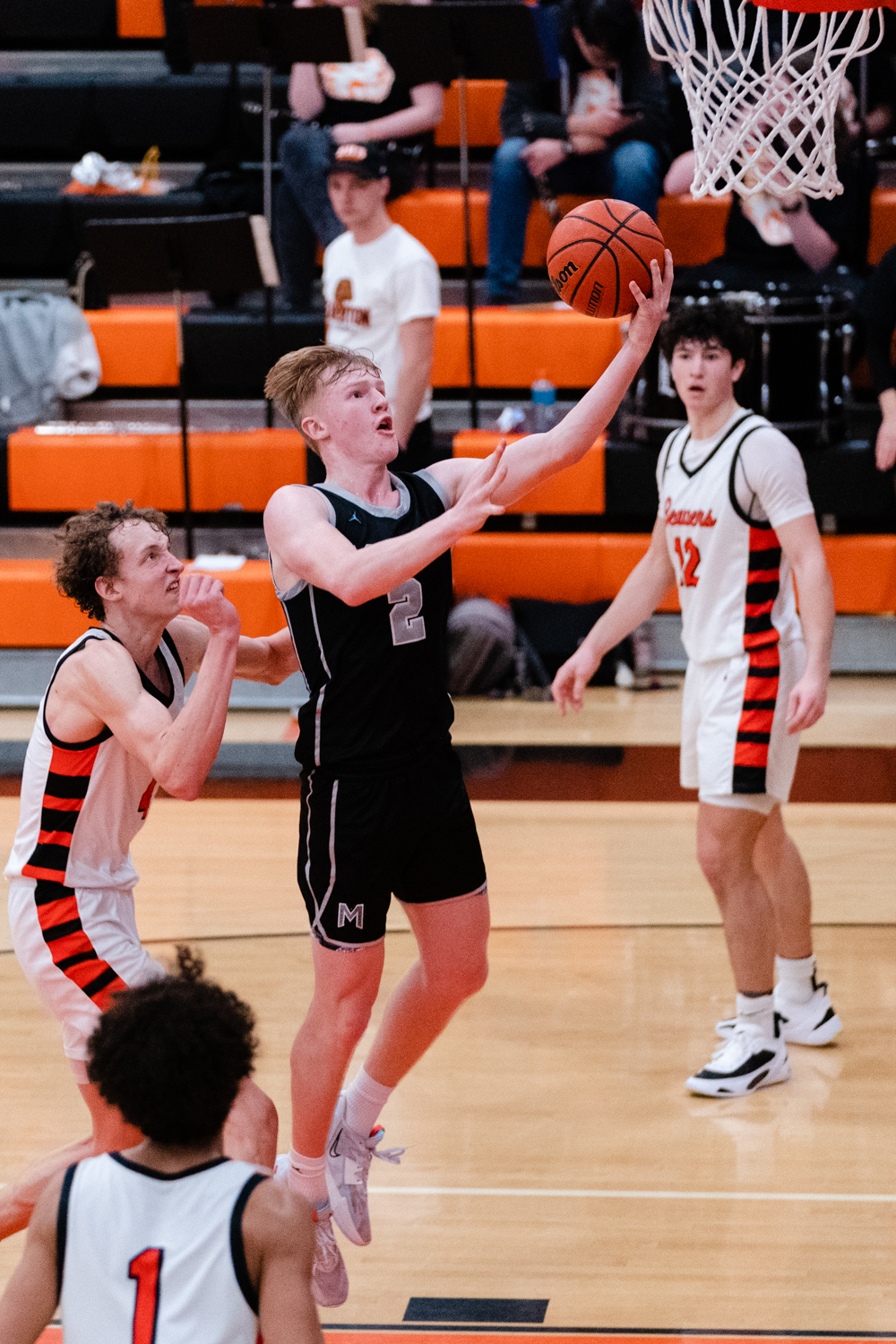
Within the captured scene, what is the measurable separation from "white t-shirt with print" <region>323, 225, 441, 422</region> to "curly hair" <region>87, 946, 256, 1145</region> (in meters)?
5.47

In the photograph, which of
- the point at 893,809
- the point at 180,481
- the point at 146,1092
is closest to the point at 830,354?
the point at 893,809

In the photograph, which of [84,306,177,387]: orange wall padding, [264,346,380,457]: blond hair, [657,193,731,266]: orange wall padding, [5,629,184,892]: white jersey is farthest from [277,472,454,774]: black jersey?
[657,193,731,266]: orange wall padding

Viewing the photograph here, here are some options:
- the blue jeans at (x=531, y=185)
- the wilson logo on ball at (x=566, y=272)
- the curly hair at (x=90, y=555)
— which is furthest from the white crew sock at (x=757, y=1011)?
the blue jeans at (x=531, y=185)

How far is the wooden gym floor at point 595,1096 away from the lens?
321 cm

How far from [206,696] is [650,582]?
1.78 m

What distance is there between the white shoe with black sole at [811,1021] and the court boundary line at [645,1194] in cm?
78

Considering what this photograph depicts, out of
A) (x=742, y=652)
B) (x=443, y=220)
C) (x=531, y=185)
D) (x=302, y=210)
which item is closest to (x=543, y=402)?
(x=531, y=185)

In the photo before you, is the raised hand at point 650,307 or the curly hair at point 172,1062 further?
the raised hand at point 650,307

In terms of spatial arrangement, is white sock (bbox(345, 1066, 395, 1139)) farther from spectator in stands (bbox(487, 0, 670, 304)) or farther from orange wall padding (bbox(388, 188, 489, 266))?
orange wall padding (bbox(388, 188, 489, 266))

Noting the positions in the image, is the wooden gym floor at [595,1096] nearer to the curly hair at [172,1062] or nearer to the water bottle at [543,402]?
the curly hair at [172,1062]

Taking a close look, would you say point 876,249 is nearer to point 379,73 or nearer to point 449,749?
point 379,73

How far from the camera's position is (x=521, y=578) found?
8.15m

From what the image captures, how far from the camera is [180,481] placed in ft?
27.3

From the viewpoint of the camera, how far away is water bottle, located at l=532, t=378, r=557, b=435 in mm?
8391
